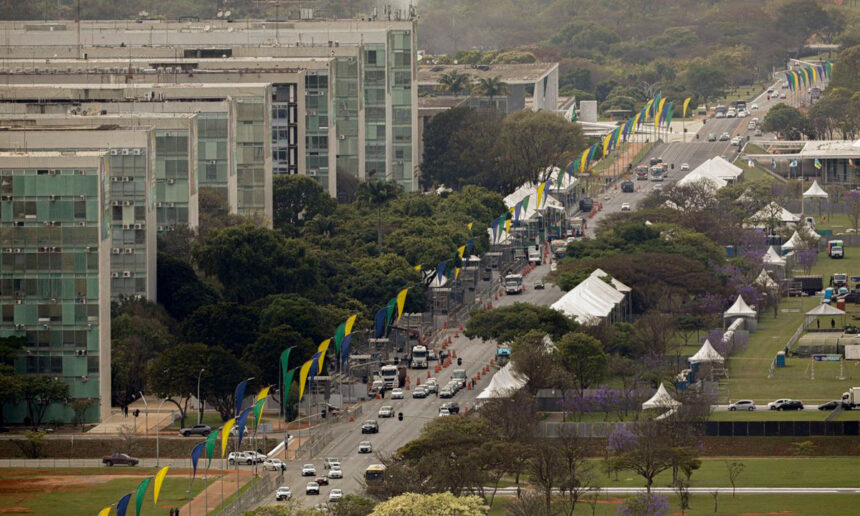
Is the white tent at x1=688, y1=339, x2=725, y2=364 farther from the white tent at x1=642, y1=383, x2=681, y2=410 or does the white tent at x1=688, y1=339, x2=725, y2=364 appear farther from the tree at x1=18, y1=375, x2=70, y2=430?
the tree at x1=18, y1=375, x2=70, y2=430

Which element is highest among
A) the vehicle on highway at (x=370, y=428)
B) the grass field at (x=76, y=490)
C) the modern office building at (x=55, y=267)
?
the modern office building at (x=55, y=267)

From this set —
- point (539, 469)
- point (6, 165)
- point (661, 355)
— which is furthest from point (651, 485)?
point (6, 165)

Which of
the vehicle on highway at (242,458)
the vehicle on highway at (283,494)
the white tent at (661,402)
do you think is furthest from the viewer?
the white tent at (661,402)

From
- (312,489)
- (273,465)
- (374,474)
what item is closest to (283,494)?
(312,489)

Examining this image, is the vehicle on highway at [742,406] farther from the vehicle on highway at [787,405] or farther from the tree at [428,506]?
the tree at [428,506]

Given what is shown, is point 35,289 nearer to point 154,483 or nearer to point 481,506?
point 154,483

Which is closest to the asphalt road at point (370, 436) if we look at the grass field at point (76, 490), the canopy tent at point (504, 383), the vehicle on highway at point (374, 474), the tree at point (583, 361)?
the vehicle on highway at point (374, 474)

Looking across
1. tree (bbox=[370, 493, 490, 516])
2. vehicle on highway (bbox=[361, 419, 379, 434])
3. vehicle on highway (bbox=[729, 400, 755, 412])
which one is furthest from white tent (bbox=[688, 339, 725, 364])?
tree (bbox=[370, 493, 490, 516])

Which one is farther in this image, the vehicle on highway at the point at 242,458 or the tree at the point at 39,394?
the tree at the point at 39,394
